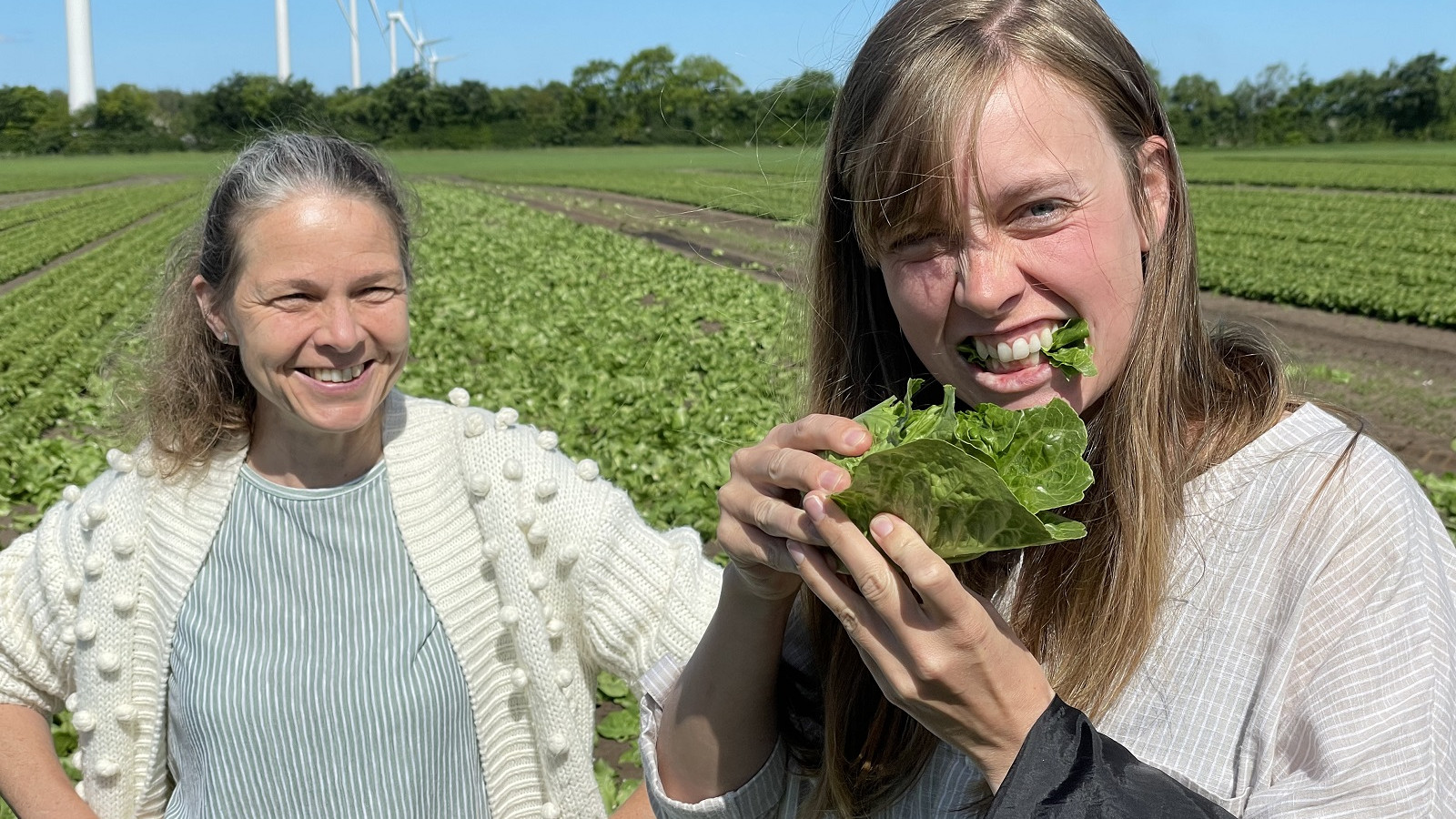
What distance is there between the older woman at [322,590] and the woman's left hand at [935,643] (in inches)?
38.2

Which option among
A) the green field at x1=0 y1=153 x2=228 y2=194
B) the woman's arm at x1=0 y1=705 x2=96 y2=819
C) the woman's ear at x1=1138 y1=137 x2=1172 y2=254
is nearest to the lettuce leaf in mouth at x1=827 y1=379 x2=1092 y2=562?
the woman's ear at x1=1138 y1=137 x2=1172 y2=254

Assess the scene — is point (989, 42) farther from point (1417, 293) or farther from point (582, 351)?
point (1417, 293)

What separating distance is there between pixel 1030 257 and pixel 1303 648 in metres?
0.51

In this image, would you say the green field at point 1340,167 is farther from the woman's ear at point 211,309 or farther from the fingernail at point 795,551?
the fingernail at point 795,551

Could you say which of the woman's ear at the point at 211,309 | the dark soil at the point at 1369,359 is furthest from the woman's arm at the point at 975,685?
the woman's ear at the point at 211,309

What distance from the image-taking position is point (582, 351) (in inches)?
393

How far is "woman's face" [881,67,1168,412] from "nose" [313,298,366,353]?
4.26 ft

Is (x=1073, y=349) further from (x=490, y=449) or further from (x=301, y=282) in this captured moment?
(x=301, y=282)

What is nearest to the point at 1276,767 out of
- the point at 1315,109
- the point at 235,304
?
the point at 235,304

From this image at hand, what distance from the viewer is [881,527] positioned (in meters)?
1.21

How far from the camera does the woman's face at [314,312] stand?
2.29m

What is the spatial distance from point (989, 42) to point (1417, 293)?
50.3 feet

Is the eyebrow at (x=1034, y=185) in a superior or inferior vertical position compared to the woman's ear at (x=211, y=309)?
superior

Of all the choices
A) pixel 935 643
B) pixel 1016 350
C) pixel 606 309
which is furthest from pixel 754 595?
pixel 606 309
